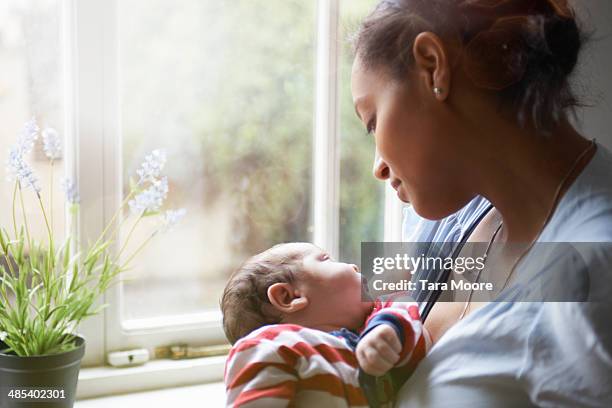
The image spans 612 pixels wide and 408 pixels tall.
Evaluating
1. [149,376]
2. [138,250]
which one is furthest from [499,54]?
[149,376]

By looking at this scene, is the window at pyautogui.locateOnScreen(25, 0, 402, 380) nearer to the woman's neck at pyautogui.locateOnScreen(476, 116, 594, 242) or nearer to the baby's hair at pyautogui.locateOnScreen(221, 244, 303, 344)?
the baby's hair at pyautogui.locateOnScreen(221, 244, 303, 344)

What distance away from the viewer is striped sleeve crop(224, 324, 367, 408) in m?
0.72

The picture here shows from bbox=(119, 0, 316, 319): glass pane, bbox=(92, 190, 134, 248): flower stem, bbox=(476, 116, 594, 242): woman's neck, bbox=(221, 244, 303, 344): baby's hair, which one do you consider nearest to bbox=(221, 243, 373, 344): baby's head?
bbox=(221, 244, 303, 344): baby's hair

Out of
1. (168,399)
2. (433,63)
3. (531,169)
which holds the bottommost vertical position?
(168,399)

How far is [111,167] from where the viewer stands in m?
1.19

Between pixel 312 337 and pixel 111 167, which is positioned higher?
pixel 111 167

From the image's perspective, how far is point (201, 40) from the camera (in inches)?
51.1

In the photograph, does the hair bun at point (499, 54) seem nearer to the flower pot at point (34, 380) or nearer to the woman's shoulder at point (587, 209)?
the woman's shoulder at point (587, 209)

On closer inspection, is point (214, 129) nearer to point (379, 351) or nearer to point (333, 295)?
point (333, 295)

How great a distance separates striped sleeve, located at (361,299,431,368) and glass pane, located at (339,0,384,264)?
1.74ft

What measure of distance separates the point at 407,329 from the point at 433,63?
289mm

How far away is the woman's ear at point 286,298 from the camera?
833 mm

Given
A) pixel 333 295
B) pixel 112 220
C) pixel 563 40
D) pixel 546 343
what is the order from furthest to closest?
pixel 112 220, pixel 333 295, pixel 563 40, pixel 546 343

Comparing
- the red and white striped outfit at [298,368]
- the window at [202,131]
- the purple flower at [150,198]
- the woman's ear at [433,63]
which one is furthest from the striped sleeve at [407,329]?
the window at [202,131]
